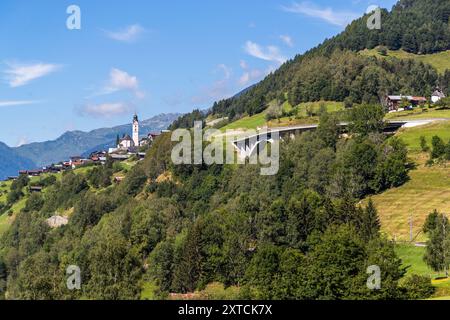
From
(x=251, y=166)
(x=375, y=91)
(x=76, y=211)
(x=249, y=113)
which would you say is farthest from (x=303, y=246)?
(x=249, y=113)

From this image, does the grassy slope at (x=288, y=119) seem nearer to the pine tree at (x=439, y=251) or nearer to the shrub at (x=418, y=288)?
the pine tree at (x=439, y=251)

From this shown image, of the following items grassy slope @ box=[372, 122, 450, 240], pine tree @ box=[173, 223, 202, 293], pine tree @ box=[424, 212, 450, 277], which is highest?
grassy slope @ box=[372, 122, 450, 240]

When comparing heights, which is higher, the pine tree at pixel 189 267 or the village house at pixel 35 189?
the village house at pixel 35 189

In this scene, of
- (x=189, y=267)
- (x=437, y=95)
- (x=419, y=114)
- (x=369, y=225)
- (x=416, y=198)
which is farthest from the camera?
(x=437, y=95)

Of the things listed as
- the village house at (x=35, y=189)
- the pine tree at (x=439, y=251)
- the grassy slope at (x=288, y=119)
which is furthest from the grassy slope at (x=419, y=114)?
the village house at (x=35, y=189)

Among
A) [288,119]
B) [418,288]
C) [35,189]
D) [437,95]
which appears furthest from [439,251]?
[35,189]

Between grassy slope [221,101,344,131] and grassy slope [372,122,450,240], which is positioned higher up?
grassy slope [221,101,344,131]

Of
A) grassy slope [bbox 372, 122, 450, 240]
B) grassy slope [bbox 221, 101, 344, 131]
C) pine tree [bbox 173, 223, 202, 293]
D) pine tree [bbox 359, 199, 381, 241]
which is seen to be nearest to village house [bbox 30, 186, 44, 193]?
grassy slope [bbox 221, 101, 344, 131]

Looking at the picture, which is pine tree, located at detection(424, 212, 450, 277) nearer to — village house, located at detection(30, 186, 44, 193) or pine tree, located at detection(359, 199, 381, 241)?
pine tree, located at detection(359, 199, 381, 241)

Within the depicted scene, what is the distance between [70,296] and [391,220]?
141 feet

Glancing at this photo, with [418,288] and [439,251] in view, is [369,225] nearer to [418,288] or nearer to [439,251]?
[439,251]

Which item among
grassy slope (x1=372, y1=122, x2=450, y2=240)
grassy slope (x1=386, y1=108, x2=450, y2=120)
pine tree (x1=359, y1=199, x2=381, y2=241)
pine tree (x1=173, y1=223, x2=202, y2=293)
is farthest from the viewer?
grassy slope (x1=386, y1=108, x2=450, y2=120)

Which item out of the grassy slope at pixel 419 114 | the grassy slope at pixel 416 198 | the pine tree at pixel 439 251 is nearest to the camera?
the pine tree at pixel 439 251
